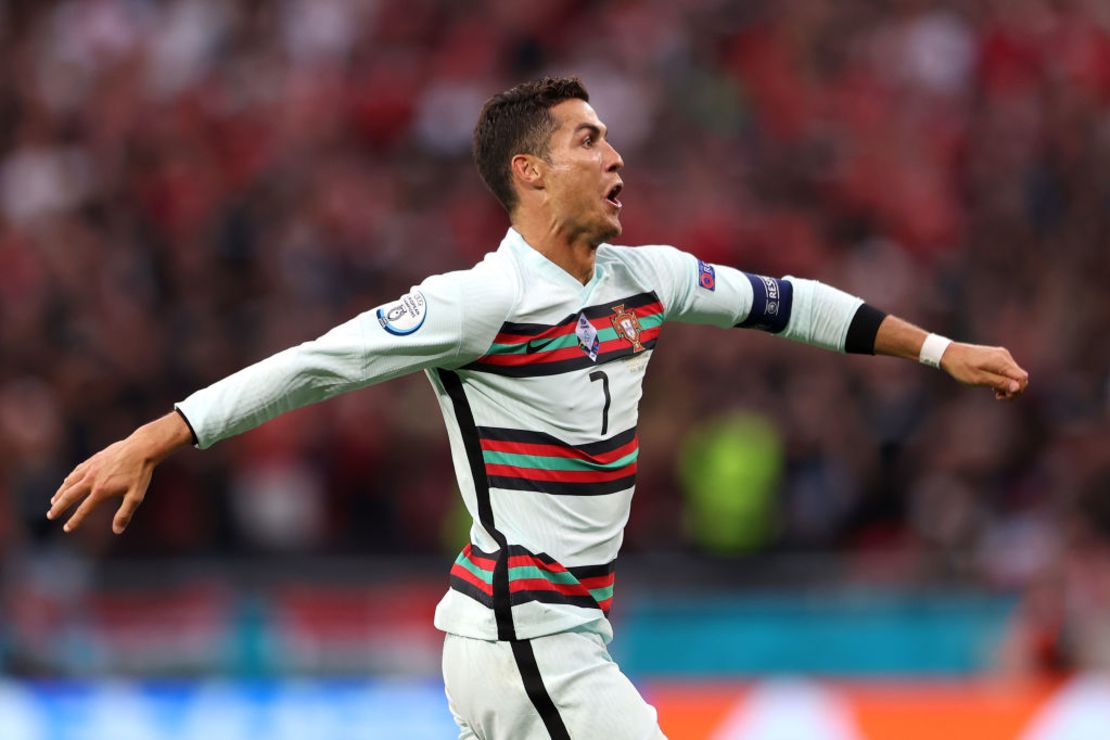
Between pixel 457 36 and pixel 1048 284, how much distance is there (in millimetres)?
4823

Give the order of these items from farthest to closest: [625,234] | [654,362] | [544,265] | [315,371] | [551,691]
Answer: [625,234] → [654,362] → [544,265] → [551,691] → [315,371]

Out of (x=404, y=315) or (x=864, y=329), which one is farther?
(x=864, y=329)

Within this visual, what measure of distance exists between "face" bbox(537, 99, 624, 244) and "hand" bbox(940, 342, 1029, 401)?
1039mm

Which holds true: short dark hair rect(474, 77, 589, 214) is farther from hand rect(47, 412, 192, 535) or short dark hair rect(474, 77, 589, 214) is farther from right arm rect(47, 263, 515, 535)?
hand rect(47, 412, 192, 535)

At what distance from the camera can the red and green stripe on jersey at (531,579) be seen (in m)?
4.62

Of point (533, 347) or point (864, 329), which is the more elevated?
point (864, 329)

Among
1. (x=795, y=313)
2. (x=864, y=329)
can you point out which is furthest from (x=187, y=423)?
(x=864, y=329)

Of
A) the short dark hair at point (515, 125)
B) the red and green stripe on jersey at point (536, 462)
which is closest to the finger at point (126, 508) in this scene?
the red and green stripe on jersey at point (536, 462)

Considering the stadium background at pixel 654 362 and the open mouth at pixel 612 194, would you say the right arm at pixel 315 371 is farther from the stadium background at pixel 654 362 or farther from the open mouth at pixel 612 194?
the stadium background at pixel 654 362

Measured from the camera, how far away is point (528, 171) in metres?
4.86

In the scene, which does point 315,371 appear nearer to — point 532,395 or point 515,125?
point 532,395

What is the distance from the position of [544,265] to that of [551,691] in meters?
1.11

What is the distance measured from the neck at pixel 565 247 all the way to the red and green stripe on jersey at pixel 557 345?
0.12m

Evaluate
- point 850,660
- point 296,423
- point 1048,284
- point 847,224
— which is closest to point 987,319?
point 1048,284
